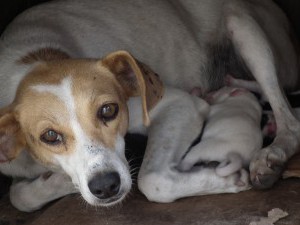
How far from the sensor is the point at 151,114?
4191 millimetres

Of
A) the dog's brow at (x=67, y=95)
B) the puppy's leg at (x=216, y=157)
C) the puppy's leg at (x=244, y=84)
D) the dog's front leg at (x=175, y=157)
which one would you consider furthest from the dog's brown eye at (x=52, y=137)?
the puppy's leg at (x=244, y=84)

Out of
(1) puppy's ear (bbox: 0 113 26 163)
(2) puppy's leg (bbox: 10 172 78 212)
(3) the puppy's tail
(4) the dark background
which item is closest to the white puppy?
(3) the puppy's tail

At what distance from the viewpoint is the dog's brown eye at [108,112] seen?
3279 millimetres

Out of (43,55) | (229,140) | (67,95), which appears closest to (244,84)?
(229,140)

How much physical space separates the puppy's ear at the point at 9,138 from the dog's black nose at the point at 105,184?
59 centimetres

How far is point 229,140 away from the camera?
3.72 meters

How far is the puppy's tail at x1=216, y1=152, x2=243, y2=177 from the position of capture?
355 centimetres

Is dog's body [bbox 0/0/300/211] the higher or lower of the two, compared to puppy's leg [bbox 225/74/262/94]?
higher

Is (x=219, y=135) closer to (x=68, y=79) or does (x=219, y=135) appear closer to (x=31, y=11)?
(x=68, y=79)

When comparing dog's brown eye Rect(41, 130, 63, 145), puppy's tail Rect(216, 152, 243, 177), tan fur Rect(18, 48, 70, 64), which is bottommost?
puppy's tail Rect(216, 152, 243, 177)

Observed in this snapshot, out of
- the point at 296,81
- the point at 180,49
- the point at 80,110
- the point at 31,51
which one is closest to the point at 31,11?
the point at 31,51

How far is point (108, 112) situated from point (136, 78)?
1.27 feet

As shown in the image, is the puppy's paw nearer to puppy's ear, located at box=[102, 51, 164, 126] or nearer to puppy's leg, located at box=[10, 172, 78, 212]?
puppy's ear, located at box=[102, 51, 164, 126]

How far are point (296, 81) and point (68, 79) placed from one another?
2487mm
